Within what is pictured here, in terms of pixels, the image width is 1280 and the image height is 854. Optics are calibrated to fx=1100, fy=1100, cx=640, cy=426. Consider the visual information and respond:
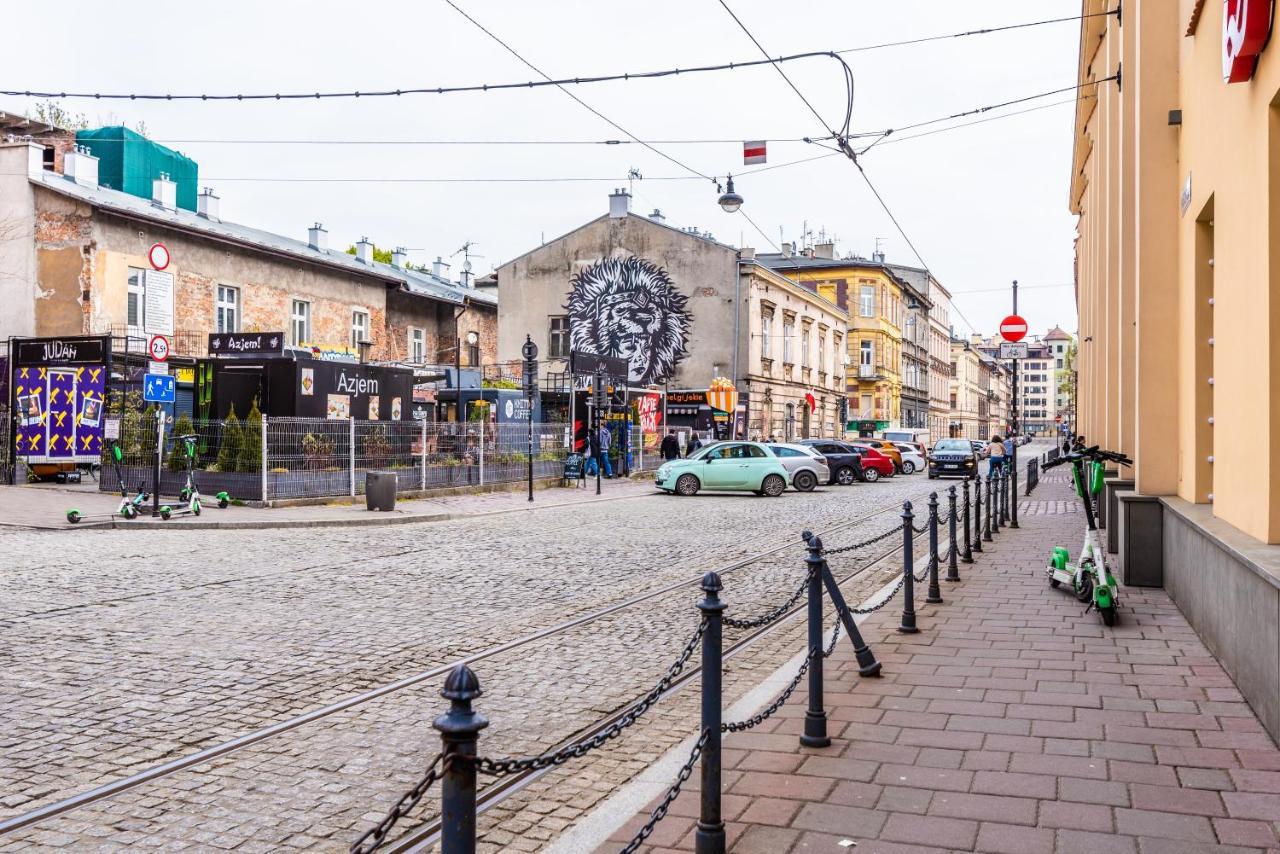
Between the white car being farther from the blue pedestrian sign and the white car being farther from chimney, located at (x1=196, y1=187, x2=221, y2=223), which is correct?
the blue pedestrian sign

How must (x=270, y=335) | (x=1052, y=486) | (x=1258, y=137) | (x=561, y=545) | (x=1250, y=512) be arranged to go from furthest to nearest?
1. (x=1052, y=486)
2. (x=270, y=335)
3. (x=561, y=545)
4. (x=1250, y=512)
5. (x=1258, y=137)

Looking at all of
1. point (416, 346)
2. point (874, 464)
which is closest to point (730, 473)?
point (874, 464)

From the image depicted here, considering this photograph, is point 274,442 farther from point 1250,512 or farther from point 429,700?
point 1250,512

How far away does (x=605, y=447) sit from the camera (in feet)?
109

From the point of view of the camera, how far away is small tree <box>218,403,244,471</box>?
2055 cm

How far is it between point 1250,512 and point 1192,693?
3.89 feet

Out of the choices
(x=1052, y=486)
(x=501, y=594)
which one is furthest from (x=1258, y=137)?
(x=1052, y=486)

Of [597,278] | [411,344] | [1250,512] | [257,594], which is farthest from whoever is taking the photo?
[597,278]

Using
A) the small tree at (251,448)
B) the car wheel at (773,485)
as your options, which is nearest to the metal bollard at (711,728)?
the small tree at (251,448)

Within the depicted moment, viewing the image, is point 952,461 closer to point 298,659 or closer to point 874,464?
point 874,464

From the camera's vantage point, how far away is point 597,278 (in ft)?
160

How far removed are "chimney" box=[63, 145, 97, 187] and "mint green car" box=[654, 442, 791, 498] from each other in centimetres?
1946

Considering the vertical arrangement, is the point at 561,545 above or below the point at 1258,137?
below

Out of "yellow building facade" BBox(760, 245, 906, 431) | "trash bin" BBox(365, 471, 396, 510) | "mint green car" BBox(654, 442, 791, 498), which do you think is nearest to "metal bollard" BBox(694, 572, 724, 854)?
"trash bin" BBox(365, 471, 396, 510)
